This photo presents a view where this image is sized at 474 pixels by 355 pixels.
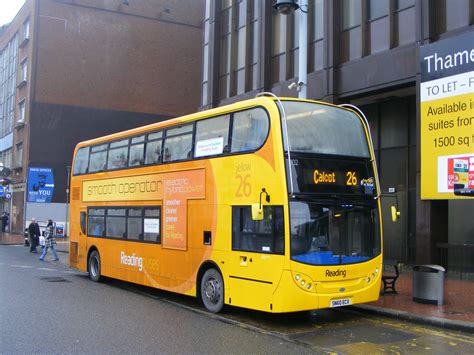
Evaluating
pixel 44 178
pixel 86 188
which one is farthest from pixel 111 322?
pixel 44 178

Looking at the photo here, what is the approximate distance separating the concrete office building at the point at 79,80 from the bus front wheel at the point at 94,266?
24.8 metres

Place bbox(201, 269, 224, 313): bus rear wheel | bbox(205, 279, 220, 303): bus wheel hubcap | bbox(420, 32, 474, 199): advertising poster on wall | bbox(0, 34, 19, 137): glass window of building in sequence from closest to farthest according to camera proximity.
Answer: bbox(201, 269, 224, 313): bus rear wheel, bbox(205, 279, 220, 303): bus wheel hubcap, bbox(420, 32, 474, 199): advertising poster on wall, bbox(0, 34, 19, 137): glass window of building

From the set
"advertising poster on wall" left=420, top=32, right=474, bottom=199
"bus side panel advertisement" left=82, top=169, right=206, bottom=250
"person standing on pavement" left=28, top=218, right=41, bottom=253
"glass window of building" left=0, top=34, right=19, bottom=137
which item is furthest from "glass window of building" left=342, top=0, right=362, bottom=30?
"glass window of building" left=0, top=34, right=19, bottom=137

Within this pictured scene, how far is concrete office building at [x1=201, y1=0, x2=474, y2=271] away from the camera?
15.2m

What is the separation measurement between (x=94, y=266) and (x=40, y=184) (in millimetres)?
26141

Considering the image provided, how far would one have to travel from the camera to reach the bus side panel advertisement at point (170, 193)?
35.4ft

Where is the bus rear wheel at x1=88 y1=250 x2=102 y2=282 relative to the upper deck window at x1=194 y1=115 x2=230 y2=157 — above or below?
below

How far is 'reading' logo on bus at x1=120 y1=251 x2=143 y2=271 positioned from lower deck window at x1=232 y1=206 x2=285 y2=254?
12.4 feet

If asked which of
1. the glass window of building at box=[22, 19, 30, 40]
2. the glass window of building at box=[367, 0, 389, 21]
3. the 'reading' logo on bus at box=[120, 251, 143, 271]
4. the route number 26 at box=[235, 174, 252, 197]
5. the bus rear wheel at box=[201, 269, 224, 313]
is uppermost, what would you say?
the glass window of building at box=[22, 19, 30, 40]

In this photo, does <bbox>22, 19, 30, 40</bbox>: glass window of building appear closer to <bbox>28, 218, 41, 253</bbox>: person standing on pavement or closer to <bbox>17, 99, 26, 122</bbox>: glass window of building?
<bbox>17, 99, 26, 122</bbox>: glass window of building

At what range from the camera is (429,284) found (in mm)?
10555

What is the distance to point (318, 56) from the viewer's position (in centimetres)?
1919

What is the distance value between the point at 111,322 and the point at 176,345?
1989 mm

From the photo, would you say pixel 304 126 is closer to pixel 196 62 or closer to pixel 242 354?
pixel 242 354
